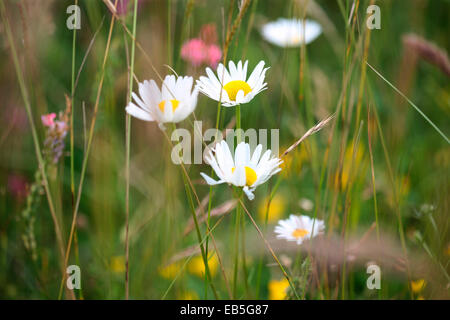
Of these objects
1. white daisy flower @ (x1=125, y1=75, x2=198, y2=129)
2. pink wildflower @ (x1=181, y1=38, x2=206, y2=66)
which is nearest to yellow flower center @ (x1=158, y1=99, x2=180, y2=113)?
white daisy flower @ (x1=125, y1=75, x2=198, y2=129)

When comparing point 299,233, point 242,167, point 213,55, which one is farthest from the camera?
point 213,55

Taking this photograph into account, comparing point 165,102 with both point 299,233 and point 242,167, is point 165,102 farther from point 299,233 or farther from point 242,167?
point 299,233

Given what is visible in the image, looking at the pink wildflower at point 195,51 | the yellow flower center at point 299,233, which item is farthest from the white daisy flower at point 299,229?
the pink wildflower at point 195,51

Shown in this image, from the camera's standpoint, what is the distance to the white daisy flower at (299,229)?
2.09ft

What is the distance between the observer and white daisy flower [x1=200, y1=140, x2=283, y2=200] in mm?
490

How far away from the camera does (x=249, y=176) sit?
51 cm

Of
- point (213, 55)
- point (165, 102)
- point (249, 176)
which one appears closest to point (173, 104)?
point (165, 102)

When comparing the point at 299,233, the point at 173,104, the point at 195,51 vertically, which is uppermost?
the point at 195,51

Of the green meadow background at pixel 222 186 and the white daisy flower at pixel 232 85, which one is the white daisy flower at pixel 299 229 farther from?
the white daisy flower at pixel 232 85

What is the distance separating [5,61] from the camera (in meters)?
1.13

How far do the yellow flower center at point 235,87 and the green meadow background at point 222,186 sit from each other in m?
0.06

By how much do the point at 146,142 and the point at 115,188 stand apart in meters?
0.13

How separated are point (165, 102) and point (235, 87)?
0.09m
